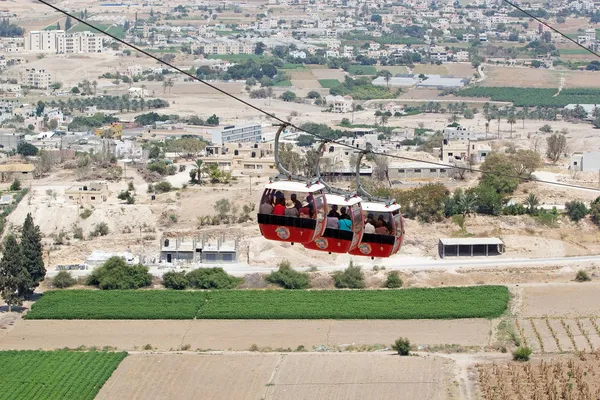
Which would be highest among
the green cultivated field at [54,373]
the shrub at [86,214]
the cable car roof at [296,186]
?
the cable car roof at [296,186]

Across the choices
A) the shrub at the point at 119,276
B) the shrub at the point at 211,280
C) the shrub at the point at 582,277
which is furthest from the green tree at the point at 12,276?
the shrub at the point at 582,277

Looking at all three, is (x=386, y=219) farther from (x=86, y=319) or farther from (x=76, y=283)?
(x=76, y=283)

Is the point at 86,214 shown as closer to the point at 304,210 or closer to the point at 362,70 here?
the point at 304,210

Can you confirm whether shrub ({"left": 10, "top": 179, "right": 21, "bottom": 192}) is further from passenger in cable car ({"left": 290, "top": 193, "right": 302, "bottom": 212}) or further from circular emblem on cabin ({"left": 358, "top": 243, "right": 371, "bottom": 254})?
passenger in cable car ({"left": 290, "top": 193, "right": 302, "bottom": 212})

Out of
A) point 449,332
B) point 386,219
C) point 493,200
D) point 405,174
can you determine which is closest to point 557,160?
point 405,174

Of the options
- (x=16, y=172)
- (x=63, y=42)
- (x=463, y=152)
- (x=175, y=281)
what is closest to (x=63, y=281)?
(x=175, y=281)

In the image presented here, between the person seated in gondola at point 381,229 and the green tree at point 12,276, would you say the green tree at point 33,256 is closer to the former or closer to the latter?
the green tree at point 12,276
